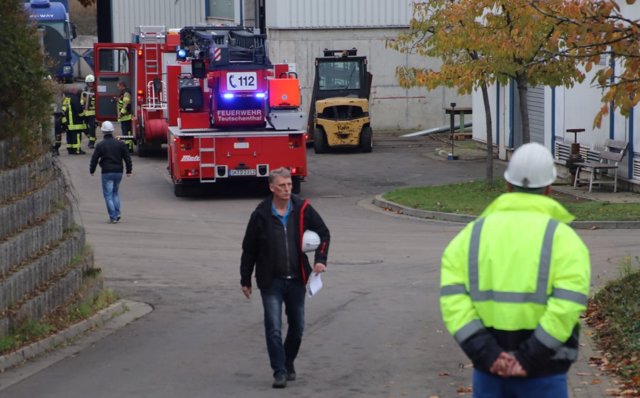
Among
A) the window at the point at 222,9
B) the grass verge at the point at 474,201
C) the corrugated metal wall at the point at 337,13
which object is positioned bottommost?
the grass verge at the point at 474,201

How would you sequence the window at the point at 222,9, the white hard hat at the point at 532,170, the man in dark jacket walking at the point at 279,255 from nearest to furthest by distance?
the white hard hat at the point at 532,170, the man in dark jacket walking at the point at 279,255, the window at the point at 222,9

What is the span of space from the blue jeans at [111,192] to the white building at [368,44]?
59.2ft

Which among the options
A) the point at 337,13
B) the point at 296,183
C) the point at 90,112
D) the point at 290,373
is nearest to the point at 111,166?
the point at 296,183

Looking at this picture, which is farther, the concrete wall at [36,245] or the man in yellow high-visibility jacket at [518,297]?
the concrete wall at [36,245]

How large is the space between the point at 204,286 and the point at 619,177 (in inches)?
474

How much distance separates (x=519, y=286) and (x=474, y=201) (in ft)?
59.5

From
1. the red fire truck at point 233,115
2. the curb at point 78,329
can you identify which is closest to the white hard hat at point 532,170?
the curb at point 78,329

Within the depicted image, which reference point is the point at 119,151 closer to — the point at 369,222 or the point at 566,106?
the point at 369,222

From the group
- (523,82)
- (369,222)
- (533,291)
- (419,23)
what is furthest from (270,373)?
(419,23)

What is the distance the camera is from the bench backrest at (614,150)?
2448 centimetres

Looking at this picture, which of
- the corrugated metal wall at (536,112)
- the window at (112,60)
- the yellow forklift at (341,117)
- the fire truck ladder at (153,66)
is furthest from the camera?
the window at (112,60)

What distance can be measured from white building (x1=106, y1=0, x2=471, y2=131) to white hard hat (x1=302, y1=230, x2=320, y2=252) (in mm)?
29553

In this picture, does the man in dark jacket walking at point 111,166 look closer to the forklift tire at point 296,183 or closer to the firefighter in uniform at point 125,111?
the forklift tire at point 296,183

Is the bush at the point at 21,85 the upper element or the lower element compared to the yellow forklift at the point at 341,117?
upper
